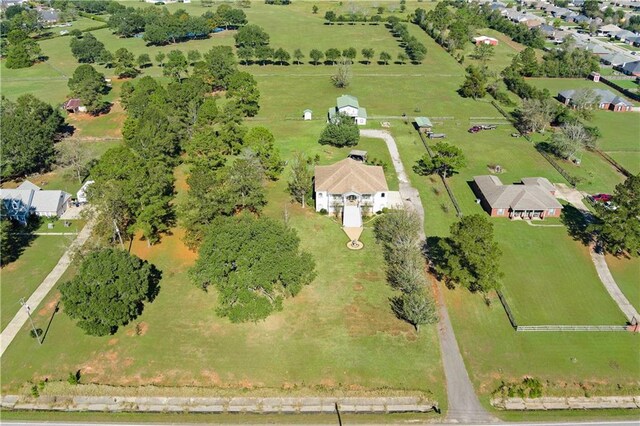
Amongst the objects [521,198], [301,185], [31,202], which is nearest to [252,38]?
[301,185]

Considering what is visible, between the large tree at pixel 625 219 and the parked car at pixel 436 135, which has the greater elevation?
the large tree at pixel 625 219

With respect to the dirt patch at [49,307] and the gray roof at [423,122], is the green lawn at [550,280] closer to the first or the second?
the gray roof at [423,122]

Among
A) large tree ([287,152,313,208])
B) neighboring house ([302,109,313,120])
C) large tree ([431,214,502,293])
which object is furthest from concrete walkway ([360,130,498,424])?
neighboring house ([302,109,313,120])

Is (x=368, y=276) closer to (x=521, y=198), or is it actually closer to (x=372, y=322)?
(x=372, y=322)

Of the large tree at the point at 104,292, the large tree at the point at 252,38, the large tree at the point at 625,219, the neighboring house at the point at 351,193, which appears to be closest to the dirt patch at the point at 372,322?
the neighboring house at the point at 351,193

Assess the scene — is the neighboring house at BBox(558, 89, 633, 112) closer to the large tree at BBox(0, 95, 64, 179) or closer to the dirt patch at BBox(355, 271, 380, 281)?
the dirt patch at BBox(355, 271, 380, 281)

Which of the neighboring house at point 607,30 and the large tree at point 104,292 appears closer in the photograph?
the large tree at point 104,292

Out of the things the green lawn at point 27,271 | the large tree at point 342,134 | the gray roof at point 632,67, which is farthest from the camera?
the gray roof at point 632,67
